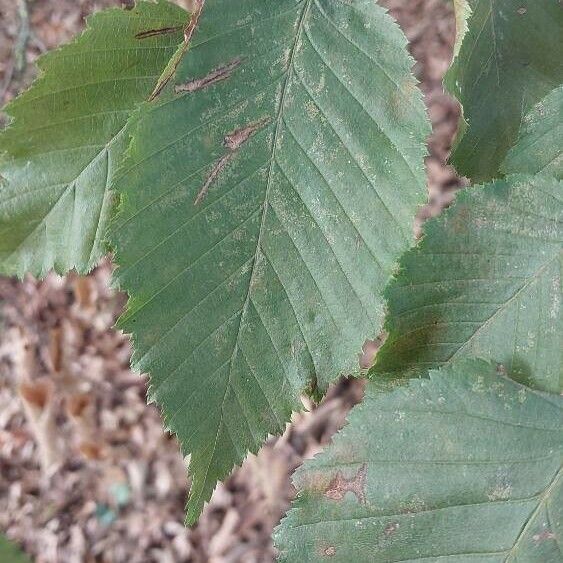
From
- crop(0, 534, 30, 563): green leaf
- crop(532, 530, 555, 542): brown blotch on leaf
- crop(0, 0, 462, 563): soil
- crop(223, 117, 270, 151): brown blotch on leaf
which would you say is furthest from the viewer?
crop(0, 0, 462, 563): soil

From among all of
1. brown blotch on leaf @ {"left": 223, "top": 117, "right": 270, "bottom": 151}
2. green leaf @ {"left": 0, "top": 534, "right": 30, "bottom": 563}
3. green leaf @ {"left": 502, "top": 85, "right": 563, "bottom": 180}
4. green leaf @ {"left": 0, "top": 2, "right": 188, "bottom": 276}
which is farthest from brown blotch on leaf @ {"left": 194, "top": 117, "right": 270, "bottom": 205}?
green leaf @ {"left": 0, "top": 534, "right": 30, "bottom": 563}

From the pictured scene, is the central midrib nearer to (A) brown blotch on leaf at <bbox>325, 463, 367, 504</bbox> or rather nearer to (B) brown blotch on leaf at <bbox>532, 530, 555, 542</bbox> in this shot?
(A) brown blotch on leaf at <bbox>325, 463, 367, 504</bbox>

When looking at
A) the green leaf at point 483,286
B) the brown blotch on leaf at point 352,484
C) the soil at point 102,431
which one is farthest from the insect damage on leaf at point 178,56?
the soil at point 102,431

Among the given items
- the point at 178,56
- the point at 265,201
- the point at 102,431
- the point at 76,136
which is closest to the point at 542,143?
the point at 265,201

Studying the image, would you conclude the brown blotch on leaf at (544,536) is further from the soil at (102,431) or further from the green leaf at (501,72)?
the soil at (102,431)

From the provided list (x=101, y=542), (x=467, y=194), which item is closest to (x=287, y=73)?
(x=467, y=194)

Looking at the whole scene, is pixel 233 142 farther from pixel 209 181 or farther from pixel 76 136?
pixel 76 136

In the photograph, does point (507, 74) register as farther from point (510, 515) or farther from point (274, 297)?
point (510, 515)

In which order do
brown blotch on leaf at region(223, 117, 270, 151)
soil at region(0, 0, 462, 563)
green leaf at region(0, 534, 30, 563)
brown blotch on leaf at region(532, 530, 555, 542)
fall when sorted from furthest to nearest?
soil at region(0, 0, 462, 563) → brown blotch on leaf at region(223, 117, 270, 151) → brown blotch on leaf at region(532, 530, 555, 542) → green leaf at region(0, 534, 30, 563)
